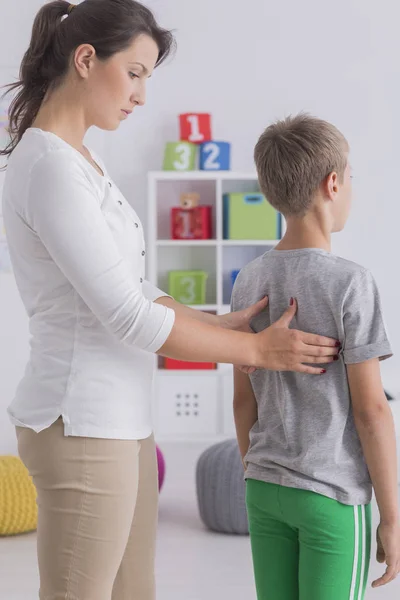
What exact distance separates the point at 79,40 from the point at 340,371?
65cm

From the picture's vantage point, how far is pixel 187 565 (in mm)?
2928

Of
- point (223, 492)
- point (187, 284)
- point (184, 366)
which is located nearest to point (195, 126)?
point (187, 284)

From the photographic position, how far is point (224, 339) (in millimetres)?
1347

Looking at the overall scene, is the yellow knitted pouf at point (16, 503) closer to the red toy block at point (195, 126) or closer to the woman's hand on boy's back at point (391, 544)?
the woman's hand on boy's back at point (391, 544)

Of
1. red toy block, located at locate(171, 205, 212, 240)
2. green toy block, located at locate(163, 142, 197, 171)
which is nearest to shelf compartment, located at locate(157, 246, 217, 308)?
red toy block, located at locate(171, 205, 212, 240)

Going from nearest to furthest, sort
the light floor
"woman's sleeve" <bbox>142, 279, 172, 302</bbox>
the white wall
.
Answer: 1. "woman's sleeve" <bbox>142, 279, 172, 302</bbox>
2. the light floor
3. the white wall

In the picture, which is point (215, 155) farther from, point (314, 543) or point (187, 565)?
point (314, 543)

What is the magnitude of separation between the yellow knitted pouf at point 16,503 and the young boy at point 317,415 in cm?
197

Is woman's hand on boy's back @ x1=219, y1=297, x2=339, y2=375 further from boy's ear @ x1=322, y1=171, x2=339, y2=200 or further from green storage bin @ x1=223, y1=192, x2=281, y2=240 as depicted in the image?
green storage bin @ x1=223, y1=192, x2=281, y2=240

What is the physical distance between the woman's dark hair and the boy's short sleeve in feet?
1.72

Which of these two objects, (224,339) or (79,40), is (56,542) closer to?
(224,339)

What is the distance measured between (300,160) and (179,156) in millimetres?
3882

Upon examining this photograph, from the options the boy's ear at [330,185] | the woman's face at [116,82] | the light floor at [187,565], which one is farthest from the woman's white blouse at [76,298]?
the light floor at [187,565]

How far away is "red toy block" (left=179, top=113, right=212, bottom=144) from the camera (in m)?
5.24
